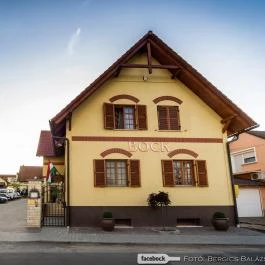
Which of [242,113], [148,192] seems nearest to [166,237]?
[148,192]

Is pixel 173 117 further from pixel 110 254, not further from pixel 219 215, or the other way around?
pixel 110 254

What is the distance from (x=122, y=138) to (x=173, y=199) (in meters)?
3.94

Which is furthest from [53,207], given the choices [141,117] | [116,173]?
[141,117]

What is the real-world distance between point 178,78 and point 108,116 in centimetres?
455

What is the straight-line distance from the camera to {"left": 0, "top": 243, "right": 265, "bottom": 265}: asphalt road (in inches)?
352

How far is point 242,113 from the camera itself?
57.1ft

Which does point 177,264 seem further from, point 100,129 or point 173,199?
point 100,129

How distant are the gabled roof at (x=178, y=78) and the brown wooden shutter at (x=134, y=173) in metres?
3.92

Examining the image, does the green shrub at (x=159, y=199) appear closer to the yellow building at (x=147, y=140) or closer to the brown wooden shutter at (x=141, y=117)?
the yellow building at (x=147, y=140)

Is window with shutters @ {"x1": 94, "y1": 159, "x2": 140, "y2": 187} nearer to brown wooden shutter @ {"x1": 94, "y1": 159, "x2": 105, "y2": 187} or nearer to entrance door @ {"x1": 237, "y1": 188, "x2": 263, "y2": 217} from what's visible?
brown wooden shutter @ {"x1": 94, "y1": 159, "x2": 105, "y2": 187}

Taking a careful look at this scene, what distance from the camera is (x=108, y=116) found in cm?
1702

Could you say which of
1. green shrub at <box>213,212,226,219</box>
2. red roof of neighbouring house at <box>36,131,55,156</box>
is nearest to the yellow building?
green shrub at <box>213,212,226,219</box>

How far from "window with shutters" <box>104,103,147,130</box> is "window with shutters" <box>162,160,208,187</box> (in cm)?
238

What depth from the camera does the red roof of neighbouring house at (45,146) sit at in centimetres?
2762
